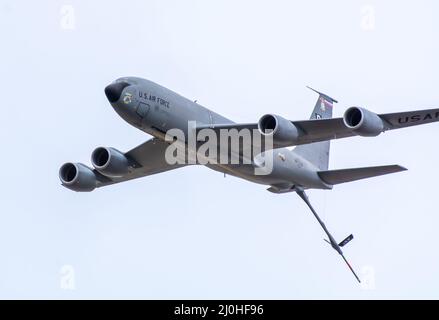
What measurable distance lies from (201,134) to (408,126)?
8980mm

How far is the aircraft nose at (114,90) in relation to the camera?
52.6 m

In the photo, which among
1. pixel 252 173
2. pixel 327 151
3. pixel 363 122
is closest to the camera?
pixel 363 122

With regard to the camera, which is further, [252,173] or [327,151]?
[327,151]

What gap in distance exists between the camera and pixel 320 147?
63.8 m

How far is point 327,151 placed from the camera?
64.7 metres

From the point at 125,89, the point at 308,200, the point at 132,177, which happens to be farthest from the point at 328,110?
the point at 125,89

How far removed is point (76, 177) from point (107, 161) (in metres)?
2.44

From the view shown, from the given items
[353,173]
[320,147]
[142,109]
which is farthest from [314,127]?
[320,147]

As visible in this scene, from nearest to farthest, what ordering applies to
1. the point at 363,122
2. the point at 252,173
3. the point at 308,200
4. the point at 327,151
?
the point at 363,122, the point at 252,173, the point at 308,200, the point at 327,151

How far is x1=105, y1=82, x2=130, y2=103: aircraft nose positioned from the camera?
52.6m

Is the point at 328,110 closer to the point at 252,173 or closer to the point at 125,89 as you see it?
the point at 252,173

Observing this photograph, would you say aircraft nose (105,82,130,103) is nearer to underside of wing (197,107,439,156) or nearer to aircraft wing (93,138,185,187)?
underside of wing (197,107,439,156)

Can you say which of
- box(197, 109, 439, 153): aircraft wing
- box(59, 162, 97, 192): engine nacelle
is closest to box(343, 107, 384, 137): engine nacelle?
box(197, 109, 439, 153): aircraft wing

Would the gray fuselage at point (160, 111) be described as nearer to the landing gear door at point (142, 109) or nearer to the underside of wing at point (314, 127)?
the landing gear door at point (142, 109)
